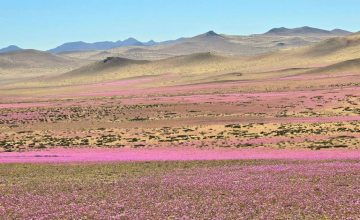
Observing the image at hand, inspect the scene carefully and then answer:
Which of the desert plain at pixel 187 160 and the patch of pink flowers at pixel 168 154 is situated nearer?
the desert plain at pixel 187 160

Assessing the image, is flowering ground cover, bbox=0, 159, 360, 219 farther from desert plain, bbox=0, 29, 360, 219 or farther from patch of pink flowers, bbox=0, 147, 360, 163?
patch of pink flowers, bbox=0, 147, 360, 163

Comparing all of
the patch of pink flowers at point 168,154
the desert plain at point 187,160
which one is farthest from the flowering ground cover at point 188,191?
the patch of pink flowers at point 168,154

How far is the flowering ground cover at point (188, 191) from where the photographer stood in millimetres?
13516

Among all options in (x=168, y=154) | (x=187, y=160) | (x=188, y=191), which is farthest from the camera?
(x=168, y=154)

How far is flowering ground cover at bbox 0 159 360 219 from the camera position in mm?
13516

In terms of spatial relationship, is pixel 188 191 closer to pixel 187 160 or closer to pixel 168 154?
pixel 187 160

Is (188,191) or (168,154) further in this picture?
(168,154)

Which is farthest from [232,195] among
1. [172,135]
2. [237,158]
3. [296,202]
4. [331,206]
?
[172,135]

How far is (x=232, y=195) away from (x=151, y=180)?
4432 millimetres

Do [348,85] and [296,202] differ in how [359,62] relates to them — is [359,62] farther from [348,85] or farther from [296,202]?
[296,202]

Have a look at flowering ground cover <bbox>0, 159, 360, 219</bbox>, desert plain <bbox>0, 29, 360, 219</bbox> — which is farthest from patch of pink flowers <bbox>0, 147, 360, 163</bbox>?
flowering ground cover <bbox>0, 159, 360, 219</bbox>

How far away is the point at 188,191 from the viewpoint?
1633cm

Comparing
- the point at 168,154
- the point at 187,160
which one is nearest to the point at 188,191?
the point at 187,160

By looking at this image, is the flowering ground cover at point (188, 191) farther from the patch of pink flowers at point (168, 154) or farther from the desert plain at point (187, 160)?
the patch of pink flowers at point (168, 154)
